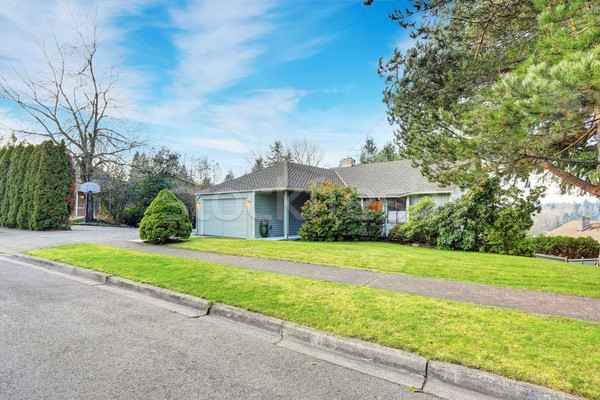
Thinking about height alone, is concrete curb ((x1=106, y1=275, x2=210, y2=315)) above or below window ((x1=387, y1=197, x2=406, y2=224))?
below

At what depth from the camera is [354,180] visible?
19.9m

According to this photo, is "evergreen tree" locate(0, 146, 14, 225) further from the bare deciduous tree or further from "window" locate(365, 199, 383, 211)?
"window" locate(365, 199, 383, 211)

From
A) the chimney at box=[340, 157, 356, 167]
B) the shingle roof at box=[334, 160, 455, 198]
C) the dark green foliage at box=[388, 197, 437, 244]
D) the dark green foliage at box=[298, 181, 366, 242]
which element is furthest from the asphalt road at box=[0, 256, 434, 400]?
the chimney at box=[340, 157, 356, 167]

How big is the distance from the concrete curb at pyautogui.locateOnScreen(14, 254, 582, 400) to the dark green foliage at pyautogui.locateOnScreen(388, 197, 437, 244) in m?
11.3

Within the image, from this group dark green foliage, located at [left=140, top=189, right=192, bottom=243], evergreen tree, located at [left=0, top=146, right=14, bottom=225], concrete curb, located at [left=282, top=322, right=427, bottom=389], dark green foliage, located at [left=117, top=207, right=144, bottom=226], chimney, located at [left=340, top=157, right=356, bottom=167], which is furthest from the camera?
chimney, located at [left=340, top=157, right=356, bottom=167]

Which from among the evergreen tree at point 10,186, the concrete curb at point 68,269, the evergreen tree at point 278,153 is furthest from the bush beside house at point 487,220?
the evergreen tree at point 278,153

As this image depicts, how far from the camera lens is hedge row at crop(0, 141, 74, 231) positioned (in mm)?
15484

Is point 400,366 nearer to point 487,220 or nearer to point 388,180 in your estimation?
point 487,220

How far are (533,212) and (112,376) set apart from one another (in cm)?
1388

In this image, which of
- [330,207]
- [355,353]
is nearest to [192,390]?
[355,353]

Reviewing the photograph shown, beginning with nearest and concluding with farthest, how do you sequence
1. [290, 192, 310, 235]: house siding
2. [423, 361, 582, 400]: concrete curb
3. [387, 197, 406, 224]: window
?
[423, 361, 582, 400]: concrete curb → [387, 197, 406, 224]: window → [290, 192, 310, 235]: house siding

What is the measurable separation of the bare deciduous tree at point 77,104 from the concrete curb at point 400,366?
25.4 meters

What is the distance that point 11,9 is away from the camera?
11227mm

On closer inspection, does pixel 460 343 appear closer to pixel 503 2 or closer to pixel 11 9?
pixel 503 2
